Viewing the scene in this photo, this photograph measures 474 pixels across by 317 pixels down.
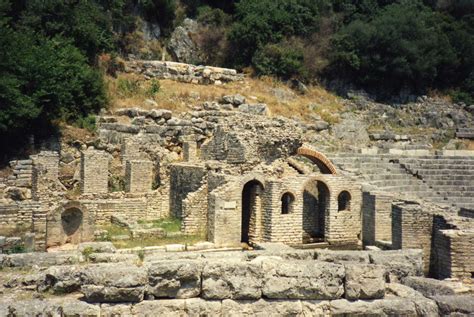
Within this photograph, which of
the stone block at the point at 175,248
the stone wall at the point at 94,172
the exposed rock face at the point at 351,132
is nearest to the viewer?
the stone block at the point at 175,248

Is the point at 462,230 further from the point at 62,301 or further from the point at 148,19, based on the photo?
the point at 148,19

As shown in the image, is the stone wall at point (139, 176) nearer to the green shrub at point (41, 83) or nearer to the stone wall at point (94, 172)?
the stone wall at point (94, 172)

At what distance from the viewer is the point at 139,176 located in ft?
57.7

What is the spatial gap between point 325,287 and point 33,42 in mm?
19056

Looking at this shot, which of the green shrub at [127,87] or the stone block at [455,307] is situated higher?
the green shrub at [127,87]

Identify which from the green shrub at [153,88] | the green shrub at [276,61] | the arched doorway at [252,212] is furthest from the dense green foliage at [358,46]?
the arched doorway at [252,212]

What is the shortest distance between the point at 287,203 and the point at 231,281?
29.9 feet

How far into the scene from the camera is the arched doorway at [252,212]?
13859 mm

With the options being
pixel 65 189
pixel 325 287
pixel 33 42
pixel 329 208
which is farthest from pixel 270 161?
pixel 33 42

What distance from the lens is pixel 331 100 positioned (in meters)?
32.2

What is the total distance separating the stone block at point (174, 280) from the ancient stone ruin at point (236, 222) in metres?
0.01

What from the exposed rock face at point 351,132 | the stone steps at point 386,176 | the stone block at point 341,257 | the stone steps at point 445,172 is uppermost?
the exposed rock face at point 351,132

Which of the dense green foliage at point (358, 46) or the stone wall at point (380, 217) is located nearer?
the stone wall at point (380, 217)

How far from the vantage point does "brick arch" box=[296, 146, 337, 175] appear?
16.4 meters
